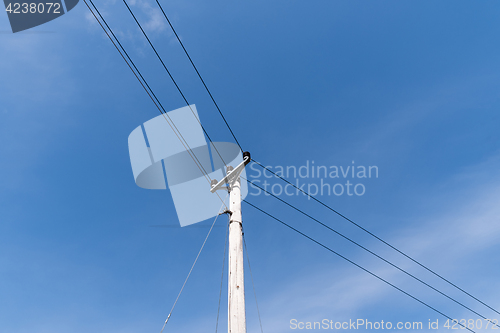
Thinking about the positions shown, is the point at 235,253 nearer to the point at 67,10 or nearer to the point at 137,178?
the point at 137,178

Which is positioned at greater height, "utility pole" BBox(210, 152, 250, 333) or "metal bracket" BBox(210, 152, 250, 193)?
"metal bracket" BBox(210, 152, 250, 193)

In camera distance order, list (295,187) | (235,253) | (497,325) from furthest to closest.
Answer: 1. (497,325)
2. (295,187)
3. (235,253)

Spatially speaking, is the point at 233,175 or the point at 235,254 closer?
the point at 235,254

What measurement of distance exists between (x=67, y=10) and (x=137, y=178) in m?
5.02

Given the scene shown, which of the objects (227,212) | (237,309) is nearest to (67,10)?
(227,212)

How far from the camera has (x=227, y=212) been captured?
287 inches

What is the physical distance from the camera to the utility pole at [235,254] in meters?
5.55

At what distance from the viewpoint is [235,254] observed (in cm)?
635

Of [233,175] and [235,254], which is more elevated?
[233,175]

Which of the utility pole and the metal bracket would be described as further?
the metal bracket

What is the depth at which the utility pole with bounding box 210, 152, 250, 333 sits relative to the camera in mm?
5551

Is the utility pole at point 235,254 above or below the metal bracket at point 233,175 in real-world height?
below

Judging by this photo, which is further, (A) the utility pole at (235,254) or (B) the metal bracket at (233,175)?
(B) the metal bracket at (233,175)

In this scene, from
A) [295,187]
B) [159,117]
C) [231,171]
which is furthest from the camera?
[295,187]
